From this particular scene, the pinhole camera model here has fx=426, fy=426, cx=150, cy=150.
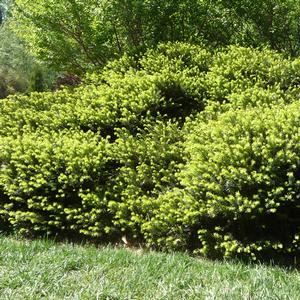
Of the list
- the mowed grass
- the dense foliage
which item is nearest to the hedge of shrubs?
the mowed grass

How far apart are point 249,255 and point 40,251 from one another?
2104mm

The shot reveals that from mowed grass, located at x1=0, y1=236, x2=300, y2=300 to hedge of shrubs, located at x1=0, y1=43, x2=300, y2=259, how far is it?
22.2 inches

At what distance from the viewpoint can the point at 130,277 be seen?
11.6 ft

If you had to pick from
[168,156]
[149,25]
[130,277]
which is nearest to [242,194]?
[168,156]

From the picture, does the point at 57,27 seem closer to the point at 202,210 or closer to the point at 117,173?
the point at 117,173

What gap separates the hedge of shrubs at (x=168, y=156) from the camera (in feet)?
13.8

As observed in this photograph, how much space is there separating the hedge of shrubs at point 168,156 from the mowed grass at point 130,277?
56 cm

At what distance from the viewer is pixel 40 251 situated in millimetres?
4305

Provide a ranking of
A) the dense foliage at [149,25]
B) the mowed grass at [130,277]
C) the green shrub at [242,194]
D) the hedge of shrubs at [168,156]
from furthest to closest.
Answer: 1. the dense foliage at [149,25]
2. the hedge of shrubs at [168,156]
3. the green shrub at [242,194]
4. the mowed grass at [130,277]

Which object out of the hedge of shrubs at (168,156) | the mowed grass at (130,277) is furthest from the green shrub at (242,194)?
the mowed grass at (130,277)

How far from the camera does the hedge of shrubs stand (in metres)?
4.22

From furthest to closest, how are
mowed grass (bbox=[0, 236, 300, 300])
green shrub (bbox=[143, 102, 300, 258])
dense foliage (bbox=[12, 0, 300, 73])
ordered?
1. dense foliage (bbox=[12, 0, 300, 73])
2. green shrub (bbox=[143, 102, 300, 258])
3. mowed grass (bbox=[0, 236, 300, 300])

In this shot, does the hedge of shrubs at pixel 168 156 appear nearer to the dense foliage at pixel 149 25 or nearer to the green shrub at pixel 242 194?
the green shrub at pixel 242 194

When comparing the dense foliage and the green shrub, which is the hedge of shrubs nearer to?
the green shrub
